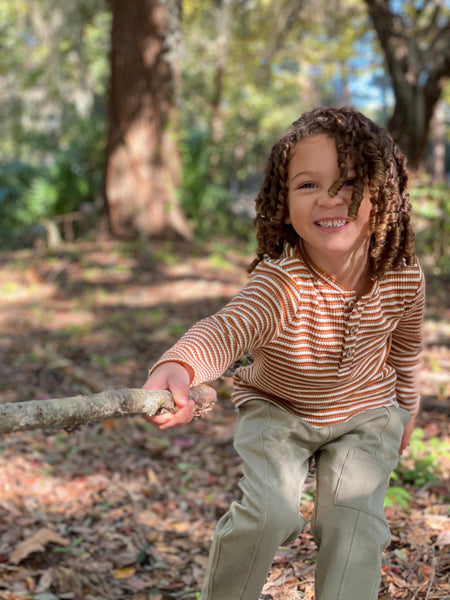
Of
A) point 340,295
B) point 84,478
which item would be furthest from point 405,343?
point 84,478

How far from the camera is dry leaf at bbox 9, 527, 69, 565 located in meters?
2.84

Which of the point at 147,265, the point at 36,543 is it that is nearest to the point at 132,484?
the point at 36,543

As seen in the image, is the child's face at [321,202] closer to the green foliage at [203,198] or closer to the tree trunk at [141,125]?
the tree trunk at [141,125]

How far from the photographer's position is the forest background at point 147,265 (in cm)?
288

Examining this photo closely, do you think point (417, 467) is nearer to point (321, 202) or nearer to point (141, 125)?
point (321, 202)

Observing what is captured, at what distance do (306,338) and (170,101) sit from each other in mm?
8494

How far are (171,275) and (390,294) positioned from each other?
6.65m

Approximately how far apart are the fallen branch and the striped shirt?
0.21m

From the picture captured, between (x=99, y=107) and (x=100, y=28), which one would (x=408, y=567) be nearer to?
(x=100, y=28)

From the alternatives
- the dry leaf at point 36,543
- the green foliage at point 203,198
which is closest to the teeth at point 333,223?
the dry leaf at point 36,543

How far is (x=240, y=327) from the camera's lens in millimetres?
1802

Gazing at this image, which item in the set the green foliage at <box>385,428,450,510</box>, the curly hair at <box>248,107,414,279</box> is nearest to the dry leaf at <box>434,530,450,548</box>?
the green foliage at <box>385,428,450,510</box>

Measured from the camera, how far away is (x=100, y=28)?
16969 mm

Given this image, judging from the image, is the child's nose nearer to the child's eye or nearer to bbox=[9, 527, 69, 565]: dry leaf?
the child's eye
